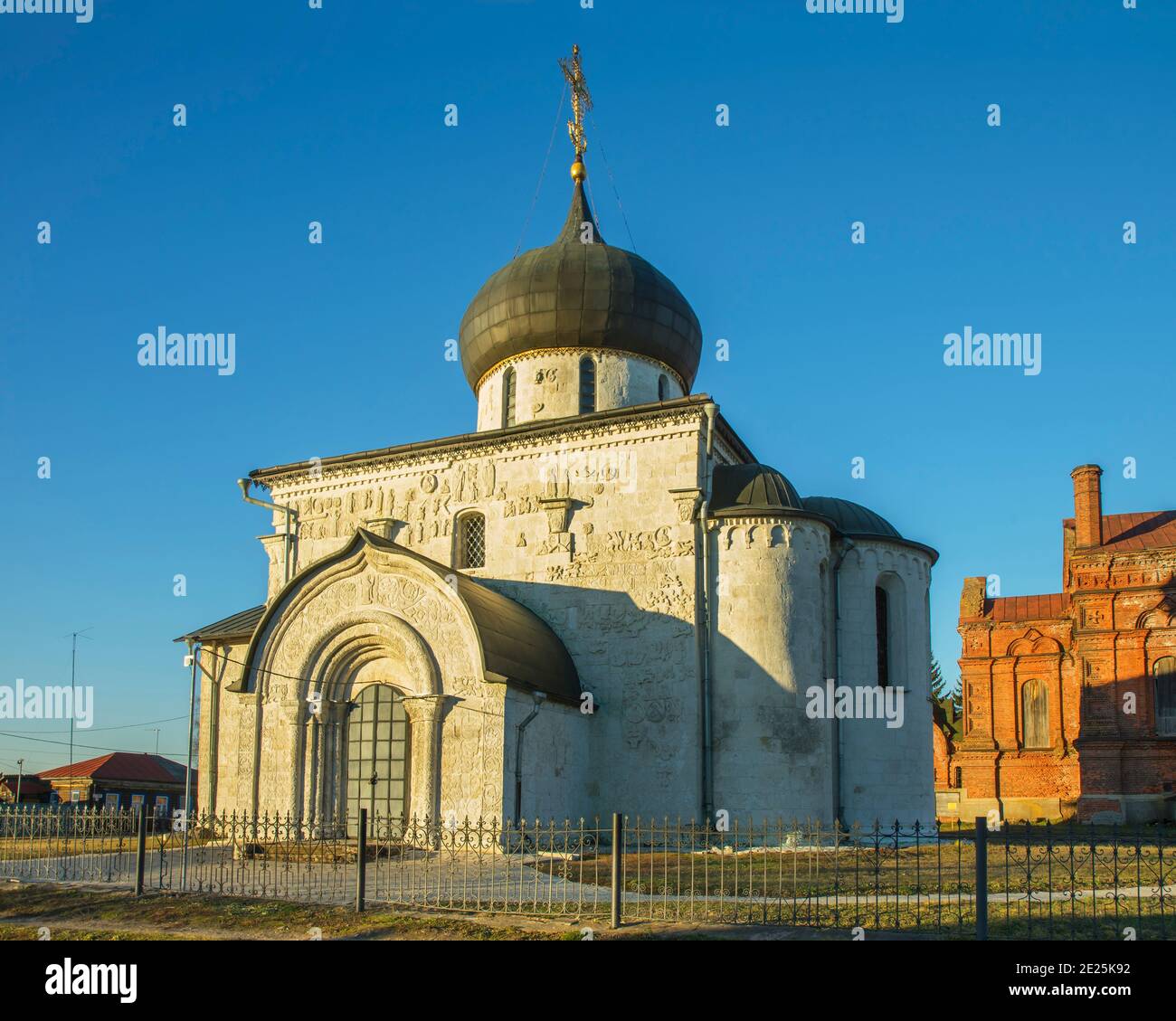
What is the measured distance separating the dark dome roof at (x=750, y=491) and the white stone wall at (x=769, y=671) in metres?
0.24

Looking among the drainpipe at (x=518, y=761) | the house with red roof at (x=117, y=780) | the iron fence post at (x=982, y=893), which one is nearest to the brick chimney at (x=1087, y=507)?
the drainpipe at (x=518, y=761)

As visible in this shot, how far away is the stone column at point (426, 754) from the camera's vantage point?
1659 cm

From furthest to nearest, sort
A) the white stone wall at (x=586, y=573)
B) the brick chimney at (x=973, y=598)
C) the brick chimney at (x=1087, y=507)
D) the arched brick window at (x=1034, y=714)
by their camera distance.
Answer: the brick chimney at (x=973, y=598)
the arched brick window at (x=1034, y=714)
the brick chimney at (x=1087, y=507)
the white stone wall at (x=586, y=573)

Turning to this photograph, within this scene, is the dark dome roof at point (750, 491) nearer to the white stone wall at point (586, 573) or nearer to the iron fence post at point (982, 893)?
the white stone wall at point (586, 573)

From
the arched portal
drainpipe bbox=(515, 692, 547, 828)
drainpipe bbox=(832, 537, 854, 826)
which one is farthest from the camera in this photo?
drainpipe bbox=(832, 537, 854, 826)

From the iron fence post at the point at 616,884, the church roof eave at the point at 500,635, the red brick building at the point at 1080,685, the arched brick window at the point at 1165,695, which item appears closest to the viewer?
the iron fence post at the point at 616,884

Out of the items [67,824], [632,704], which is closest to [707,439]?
[632,704]

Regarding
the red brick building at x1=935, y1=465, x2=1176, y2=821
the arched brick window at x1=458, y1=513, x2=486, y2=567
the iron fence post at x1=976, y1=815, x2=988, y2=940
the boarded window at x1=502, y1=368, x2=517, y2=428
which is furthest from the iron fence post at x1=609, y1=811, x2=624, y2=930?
the red brick building at x1=935, y1=465, x2=1176, y2=821

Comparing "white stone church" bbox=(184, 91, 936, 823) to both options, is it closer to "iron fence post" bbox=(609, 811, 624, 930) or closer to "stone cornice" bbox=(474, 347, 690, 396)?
"stone cornice" bbox=(474, 347, 690, 396)

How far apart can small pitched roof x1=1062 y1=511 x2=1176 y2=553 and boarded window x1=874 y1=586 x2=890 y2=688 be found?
38.7 feet

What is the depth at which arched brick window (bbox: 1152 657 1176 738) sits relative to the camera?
28.3m
